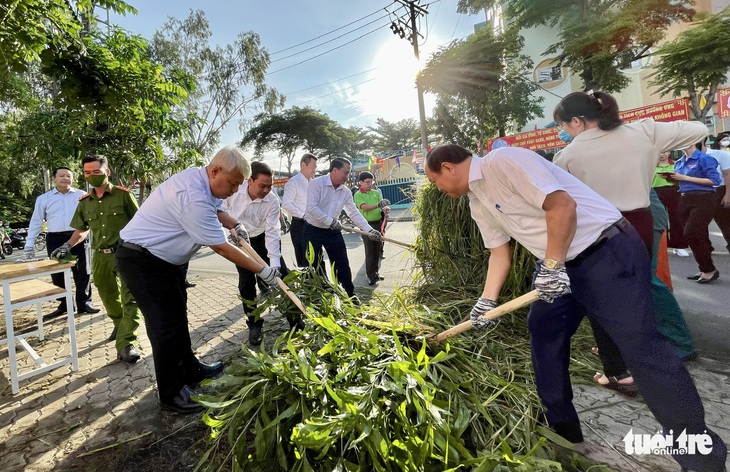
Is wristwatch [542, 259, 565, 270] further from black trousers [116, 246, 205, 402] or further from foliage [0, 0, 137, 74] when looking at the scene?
foliage [0, 0, 137, 74]

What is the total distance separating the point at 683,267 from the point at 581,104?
416cm

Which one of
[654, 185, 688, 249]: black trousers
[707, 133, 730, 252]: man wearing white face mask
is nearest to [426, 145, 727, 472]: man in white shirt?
[707, 133, 730, 252]: man wearing white face mask

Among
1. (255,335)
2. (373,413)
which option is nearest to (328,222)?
(255,335)

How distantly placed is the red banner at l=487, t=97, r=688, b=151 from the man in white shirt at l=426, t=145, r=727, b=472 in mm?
9912

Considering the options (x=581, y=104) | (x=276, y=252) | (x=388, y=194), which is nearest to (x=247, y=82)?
(x=388, y=194)

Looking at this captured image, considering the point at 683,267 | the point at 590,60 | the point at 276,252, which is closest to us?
the point at 276,252

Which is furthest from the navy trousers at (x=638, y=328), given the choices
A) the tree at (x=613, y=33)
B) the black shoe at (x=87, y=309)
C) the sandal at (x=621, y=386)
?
the tree at (x=613, y=33)

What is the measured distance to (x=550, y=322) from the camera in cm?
178

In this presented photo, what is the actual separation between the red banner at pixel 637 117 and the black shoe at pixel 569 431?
10.1 meters

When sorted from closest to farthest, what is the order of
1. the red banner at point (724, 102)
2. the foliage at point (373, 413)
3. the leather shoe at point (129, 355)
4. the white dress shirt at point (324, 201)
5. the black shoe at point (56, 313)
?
the foliage at point (373, 413), the leather shoe at point (129, 355), the white dress shirt at point (324, 201), the black shoe at point (56, 313), the red banner at point (724, 102)

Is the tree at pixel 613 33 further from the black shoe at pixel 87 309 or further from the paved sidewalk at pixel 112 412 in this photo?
the black shoe at pixel 87 309

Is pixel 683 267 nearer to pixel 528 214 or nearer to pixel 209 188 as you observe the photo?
pixel 528 214

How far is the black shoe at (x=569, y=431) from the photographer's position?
1.86 m

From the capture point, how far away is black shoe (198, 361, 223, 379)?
2924 mm
